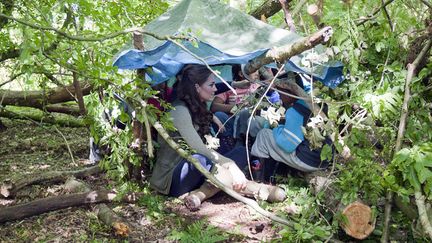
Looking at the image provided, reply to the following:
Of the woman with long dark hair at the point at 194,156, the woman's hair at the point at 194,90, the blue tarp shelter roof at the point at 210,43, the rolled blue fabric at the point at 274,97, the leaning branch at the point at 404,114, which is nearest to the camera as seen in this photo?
the leaning branch at the point at 404,114

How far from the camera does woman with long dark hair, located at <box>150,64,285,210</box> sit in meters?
4.43

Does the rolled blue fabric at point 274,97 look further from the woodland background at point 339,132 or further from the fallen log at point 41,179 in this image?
the fallen log at point 41,179

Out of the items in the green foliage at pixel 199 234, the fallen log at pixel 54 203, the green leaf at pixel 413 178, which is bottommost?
the green foliage at pixel 199 234

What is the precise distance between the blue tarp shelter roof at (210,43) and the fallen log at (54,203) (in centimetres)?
114

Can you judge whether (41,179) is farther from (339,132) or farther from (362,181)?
(362,181)

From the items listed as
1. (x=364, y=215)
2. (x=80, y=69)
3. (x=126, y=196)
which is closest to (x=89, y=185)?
(x=126, y=196)

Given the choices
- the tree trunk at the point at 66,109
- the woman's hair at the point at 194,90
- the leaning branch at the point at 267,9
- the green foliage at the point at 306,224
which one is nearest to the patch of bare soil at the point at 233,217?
the green foliage at the point at 306,224

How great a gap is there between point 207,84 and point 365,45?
1659 millimetres

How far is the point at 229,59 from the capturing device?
13.8 ft

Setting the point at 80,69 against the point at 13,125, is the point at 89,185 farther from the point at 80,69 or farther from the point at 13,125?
the point at 13,125

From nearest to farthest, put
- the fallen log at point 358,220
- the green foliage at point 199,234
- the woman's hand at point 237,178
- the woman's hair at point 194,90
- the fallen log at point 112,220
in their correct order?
the fallen log at point 358,220, the green foliage at point 199,234, the fallen log at point 112,220, the woman's hand at point 237,178, the woman's hair at point 194,90

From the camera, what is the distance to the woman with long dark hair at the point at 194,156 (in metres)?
4.43

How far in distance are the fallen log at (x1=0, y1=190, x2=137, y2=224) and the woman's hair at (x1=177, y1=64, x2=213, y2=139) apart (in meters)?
0.98

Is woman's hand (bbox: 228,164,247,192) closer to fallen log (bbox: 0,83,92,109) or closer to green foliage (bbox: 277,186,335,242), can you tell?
green foliage (bbox: 277,186,335,242)
